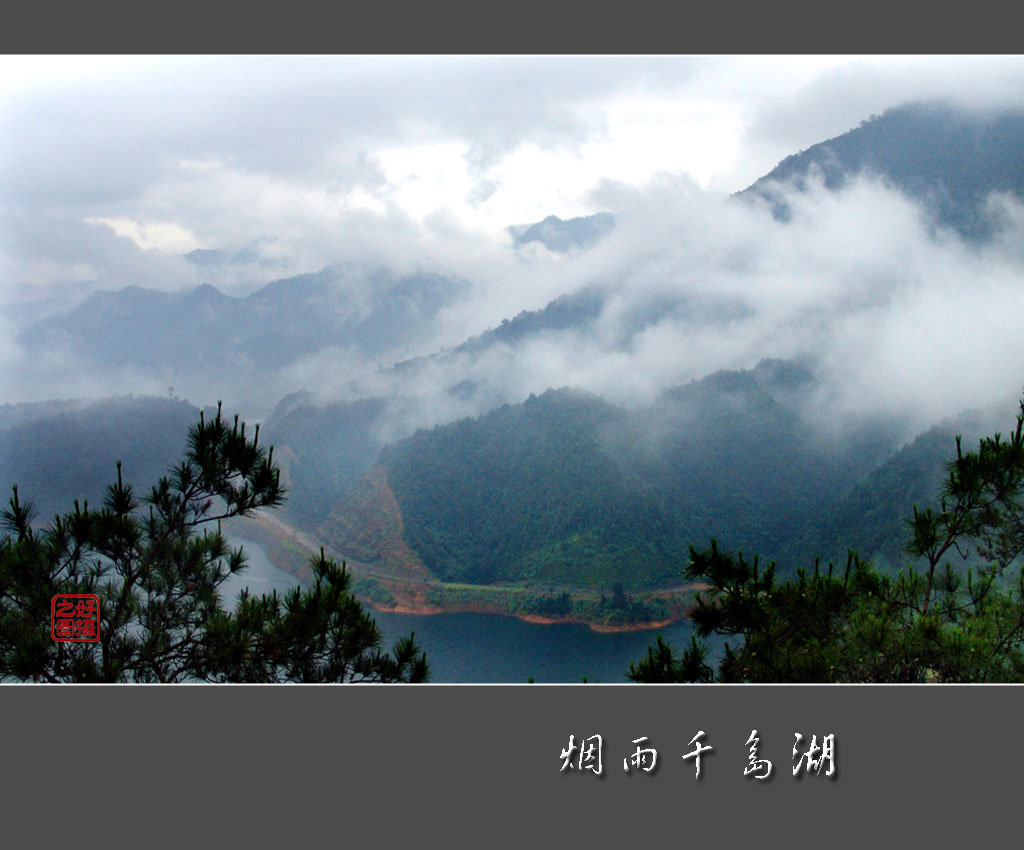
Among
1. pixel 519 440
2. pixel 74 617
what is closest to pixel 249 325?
pixel 519 440

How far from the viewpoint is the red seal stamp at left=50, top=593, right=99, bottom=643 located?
2715 mm

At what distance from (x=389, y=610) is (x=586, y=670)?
7.09 feet

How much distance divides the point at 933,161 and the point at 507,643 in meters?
10.4

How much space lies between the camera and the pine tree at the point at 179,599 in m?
2.72

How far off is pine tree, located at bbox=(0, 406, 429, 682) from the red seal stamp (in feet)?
0.09

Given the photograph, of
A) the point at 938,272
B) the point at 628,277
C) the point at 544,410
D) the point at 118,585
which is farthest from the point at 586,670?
the point at 938,272

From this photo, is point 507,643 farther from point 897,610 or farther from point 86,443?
point 86,443

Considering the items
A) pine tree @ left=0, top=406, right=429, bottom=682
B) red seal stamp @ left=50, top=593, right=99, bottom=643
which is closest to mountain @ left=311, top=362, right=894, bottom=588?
pine tree @ left=0, top=406, right=429, bottom=682

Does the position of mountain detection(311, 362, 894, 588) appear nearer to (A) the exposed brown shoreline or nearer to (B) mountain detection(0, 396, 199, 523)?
(A) the exposed brown shoreline

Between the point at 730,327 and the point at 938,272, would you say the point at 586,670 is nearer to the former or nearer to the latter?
the point at 730,327

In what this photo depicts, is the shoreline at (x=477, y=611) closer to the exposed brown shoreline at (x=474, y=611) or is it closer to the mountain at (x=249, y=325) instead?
the exposed brown shoreline at (x=474, y=611)

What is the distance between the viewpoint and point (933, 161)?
10.7m

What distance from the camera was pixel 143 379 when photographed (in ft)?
23.1

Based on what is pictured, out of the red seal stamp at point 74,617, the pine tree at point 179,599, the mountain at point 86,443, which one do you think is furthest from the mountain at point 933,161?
the red seal stamp at point 74,617
